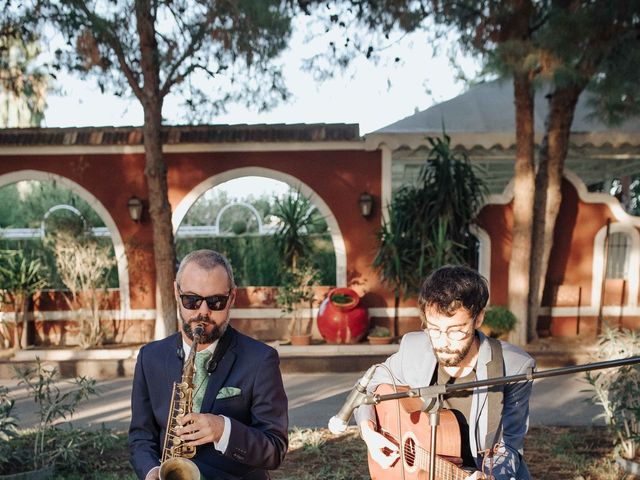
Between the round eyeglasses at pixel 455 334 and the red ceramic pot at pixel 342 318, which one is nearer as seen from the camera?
the round eyeglasses at pixel 455 334

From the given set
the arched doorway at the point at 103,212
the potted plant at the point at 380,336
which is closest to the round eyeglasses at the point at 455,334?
the potted plant at the point at 380,336

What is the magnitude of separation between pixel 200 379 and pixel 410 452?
0.93 m

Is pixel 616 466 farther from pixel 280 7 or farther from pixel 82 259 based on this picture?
pixel 82 259

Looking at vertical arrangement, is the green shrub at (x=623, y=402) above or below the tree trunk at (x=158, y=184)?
below

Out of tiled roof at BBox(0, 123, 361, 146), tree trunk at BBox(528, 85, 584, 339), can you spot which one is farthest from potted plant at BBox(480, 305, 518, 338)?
tiled roof at BBox(0, 123, 361, 146)

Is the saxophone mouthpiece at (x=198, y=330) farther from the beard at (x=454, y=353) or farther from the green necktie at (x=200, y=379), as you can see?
the beard at (x=454, y=353)

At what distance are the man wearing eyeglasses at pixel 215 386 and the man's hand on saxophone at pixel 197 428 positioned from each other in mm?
78

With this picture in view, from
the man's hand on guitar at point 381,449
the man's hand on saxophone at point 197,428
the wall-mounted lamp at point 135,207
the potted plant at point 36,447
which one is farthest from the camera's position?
the wall-mounted lamp at point 135,207

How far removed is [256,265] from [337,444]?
6.43m

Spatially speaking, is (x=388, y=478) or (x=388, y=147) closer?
(x=388, y=478)

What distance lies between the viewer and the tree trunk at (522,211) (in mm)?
7227

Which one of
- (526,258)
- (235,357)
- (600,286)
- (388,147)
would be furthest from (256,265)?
(235,357)

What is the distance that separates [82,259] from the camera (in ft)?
25.1

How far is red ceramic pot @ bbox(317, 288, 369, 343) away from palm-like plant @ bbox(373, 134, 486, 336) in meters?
0.58
